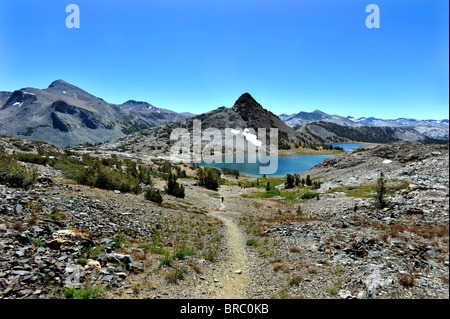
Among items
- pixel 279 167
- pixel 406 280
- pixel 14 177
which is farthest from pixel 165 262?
pixel 279 167

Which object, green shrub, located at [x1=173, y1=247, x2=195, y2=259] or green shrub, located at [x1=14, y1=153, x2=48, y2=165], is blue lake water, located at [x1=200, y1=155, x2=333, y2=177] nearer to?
green shrub, located at [x1=14, y1=153, x2=48, y2=165]

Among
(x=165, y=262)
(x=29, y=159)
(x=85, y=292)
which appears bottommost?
(x=165, y=262)

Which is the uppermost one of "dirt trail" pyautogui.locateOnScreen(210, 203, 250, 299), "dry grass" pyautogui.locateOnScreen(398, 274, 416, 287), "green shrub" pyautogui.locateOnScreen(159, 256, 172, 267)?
"dry grass" pyautogui.locateOnScreen(398, 274, 416, 287)

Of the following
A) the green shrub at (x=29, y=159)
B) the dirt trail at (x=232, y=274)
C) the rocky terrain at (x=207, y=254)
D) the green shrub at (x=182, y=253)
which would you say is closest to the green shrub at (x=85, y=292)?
the rocky terrain at (x=207, y=254)

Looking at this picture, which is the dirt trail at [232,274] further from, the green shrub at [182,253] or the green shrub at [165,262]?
the green shrub at [165,262]

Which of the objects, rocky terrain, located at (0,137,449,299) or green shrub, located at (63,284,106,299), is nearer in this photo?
green shrub, located at (63,284,106,299)

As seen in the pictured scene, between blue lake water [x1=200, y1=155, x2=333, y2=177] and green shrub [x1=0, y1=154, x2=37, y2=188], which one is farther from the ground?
green shrub [x1=0, y1=154, x2=37, y2=188]

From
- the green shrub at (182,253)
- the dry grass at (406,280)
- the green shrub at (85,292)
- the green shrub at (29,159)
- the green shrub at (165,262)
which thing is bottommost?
the green shrub at (182,253)

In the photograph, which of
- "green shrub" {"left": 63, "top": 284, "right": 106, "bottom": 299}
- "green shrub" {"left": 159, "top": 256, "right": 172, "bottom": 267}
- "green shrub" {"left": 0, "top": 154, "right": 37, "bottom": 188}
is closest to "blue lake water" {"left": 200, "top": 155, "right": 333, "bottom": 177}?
"green shrub" {"left": 0, "top": 154, "right": 37, "bottom": 188}

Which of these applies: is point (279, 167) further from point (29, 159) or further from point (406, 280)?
point (406, 280)

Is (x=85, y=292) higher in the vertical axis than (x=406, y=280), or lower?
lower

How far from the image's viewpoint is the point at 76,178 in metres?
23.7

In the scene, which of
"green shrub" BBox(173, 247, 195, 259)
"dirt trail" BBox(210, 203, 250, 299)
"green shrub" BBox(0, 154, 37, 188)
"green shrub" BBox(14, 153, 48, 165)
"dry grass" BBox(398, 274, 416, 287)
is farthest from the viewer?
"green shrub" BBox(14, 153, 48, 165)
